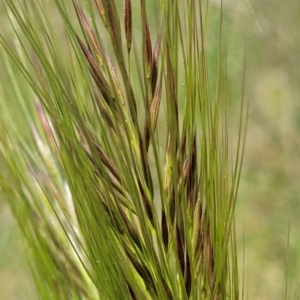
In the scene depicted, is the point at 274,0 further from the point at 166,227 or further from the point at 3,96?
the point at 166,227

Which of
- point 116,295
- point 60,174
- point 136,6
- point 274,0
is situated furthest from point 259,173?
point 116,295

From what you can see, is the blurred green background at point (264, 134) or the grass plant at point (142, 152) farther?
the blurred green background at point (264, 134)

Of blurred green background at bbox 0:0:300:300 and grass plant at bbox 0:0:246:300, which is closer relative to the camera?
grass plant at bbox 0:0:246:300

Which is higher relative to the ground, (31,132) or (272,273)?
(272,273)

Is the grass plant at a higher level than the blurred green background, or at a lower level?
lower

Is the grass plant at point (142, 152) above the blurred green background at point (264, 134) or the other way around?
the other way around

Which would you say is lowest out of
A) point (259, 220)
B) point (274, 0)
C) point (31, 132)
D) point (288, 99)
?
point (31, 132)

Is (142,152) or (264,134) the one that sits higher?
(264,134)

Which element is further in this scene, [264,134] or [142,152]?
[264,134]
